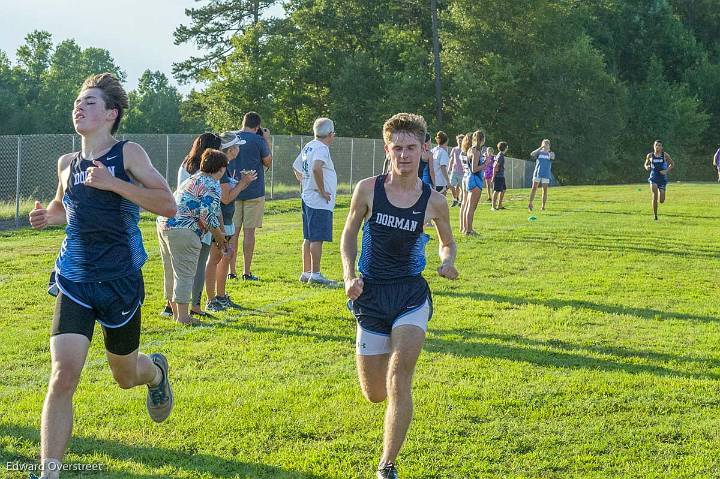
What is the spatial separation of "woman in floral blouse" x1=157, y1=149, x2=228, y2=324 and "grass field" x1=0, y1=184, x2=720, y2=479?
26.0 inches

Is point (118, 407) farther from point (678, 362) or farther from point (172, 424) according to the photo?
point (678, 362)

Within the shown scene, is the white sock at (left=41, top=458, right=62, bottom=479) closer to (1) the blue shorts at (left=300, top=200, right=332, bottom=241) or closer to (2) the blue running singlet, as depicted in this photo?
(1) the blue shorts at (left=300, top=200, right=332, bottom=241)

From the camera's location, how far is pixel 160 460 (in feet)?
18.0

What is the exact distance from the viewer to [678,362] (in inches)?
328

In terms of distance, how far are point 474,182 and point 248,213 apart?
21.8 ft

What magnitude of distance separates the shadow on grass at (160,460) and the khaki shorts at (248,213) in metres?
6.80

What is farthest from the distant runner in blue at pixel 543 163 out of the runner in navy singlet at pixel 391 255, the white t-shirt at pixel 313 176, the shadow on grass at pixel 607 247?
the runner in navy singlet at pixel 391 255

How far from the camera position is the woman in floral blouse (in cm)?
920

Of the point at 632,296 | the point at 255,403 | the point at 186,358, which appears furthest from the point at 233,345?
the point at 632,296

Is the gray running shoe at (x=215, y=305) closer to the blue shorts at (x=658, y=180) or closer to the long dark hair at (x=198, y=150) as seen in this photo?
the long dark hair at (x=198, y=150)

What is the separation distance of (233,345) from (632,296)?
5.80 m

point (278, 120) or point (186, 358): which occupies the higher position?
point (278, 120)

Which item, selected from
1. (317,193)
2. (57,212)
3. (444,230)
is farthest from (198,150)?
(444,230)

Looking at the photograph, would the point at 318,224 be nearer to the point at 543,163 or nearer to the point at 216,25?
the point at 543,163
